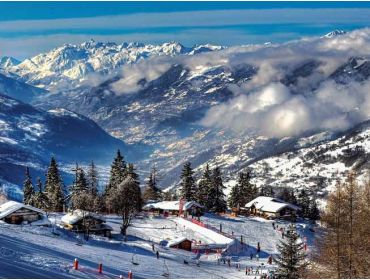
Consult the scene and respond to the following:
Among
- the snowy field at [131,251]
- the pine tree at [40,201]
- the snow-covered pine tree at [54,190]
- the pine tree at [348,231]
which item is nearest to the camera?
the snowy field at [131,251]

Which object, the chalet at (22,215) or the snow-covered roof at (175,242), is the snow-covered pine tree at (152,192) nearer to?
the snow-covered roof at (175,242)

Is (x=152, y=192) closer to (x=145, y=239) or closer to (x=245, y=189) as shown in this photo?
(x=245, y=189)

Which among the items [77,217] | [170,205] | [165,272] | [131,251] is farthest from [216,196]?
[165,272]

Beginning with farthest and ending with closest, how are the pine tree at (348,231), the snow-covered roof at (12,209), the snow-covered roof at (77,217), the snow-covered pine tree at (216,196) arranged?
the snow-covered pine tree at (216,196) → the snow-covered roof at (77,217) → the snow-covered roof at (12,209) → the pine tree at (348,231)

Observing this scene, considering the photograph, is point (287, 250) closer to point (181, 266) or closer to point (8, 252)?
point (181, 266)

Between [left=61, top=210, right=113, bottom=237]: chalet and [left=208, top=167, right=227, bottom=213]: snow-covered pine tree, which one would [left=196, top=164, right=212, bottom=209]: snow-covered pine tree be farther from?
[left=61, top=210, right=113, bottom=237]: chalet

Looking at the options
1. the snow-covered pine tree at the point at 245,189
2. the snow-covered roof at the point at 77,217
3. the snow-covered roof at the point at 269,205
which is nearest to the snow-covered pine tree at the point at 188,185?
the snow-covered pine tree at the point at 245,189

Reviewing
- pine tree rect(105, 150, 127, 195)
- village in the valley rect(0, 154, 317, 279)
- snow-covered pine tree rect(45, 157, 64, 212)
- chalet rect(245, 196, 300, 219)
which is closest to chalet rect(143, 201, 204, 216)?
village in the valley rect(0, 154, 317, 279)
